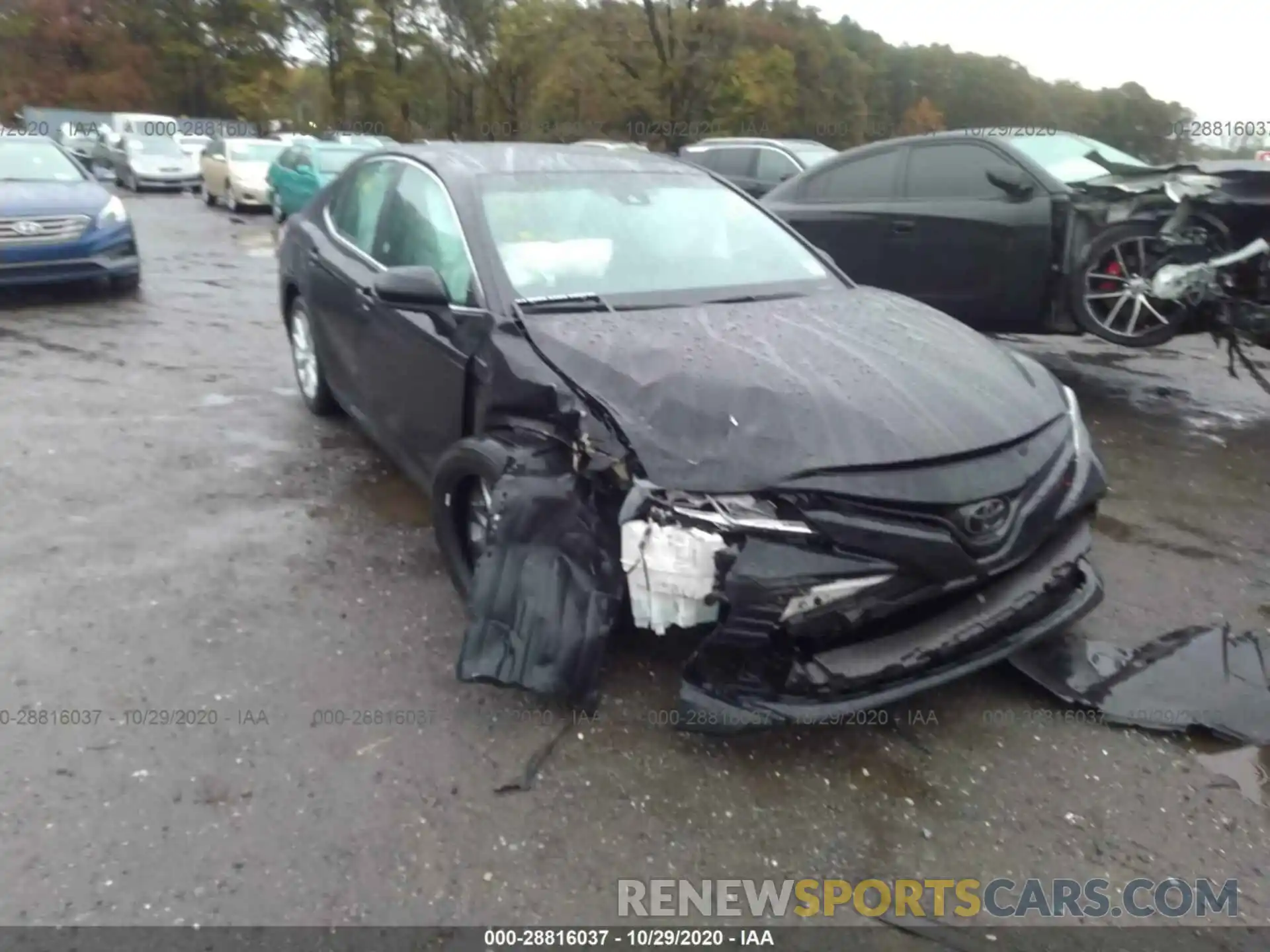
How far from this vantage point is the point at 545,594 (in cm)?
317

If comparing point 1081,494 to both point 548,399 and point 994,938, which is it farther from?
point 548,399

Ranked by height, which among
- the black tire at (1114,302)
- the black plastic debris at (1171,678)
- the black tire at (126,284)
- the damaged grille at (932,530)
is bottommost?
the black plastic debris at (1171,678)

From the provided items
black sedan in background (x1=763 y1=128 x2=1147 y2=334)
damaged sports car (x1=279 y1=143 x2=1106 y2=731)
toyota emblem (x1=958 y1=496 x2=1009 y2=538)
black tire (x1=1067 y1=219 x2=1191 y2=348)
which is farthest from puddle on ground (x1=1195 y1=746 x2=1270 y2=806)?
black sedan in background (x1=763 y1=128 x2=1147 y2=334)

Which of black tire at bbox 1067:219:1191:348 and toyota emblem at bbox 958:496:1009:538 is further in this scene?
black tire at bbox 1067:219:1191:348

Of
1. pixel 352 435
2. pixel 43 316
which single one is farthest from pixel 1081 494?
pixel 43 316

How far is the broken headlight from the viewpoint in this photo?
110 inches

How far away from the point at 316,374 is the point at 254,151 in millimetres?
16158

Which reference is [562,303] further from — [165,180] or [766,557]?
[165,180]

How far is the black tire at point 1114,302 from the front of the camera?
6.04 meters

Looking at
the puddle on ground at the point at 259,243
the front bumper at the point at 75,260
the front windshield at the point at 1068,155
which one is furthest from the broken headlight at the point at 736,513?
the puddle on ground at the point at 259,243

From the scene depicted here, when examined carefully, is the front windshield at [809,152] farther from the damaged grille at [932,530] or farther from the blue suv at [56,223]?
the damaged grille at [932,530]

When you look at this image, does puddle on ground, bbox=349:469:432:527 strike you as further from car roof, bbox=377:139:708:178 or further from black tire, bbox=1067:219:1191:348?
black tire, bbox=1067:219:1191:348

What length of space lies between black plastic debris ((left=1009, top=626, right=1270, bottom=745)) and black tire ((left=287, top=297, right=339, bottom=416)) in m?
3.89

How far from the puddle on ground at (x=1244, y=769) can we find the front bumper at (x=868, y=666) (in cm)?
62
